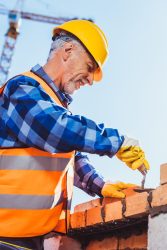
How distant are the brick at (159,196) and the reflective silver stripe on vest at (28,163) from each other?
1.79 feet

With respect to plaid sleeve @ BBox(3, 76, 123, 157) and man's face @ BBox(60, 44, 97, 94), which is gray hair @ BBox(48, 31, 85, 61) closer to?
man's face @ BBox(60, 44, 97, 94)

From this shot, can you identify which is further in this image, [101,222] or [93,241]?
[93,241]

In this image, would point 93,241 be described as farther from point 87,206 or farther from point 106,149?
point 106,149

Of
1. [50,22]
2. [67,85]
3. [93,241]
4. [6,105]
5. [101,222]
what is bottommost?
[93,241]

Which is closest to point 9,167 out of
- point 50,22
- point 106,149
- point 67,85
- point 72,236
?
point 106,149

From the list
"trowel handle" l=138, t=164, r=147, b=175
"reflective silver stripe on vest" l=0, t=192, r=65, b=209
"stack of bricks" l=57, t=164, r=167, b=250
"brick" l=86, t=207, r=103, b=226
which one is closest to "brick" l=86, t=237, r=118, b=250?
"stack of bricks" l=57, t=164, r=167, b=250

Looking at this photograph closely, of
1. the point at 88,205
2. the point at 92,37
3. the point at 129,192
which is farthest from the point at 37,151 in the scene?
the point at 88,205

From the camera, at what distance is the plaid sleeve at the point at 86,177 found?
3.26 metres

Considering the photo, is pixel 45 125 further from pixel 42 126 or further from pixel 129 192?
pixel 129 192

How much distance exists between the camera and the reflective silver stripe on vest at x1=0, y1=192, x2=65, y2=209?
2131 millimetres

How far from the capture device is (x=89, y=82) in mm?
2779

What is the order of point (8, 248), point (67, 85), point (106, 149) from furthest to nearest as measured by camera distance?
point (67, 85), point (106, 149), point (8, 248)

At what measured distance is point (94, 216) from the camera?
2916 mm

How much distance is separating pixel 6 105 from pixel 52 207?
2.00ft
